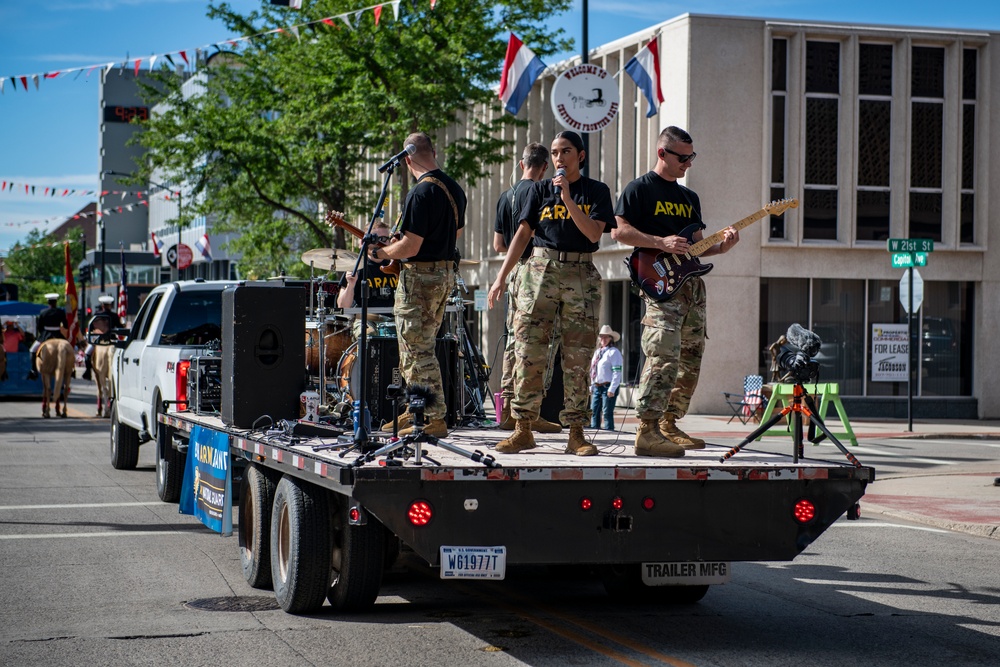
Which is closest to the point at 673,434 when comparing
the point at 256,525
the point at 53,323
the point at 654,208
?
the point at 654,208

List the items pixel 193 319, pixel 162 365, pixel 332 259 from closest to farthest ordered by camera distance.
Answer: pixel 162 365
pixel 332 259
pixel 193 319

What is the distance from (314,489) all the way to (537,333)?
1.64 m

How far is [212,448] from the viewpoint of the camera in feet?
30.8

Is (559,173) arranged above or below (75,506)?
above

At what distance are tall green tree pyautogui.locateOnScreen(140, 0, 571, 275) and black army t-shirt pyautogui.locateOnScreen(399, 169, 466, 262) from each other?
21907 mm

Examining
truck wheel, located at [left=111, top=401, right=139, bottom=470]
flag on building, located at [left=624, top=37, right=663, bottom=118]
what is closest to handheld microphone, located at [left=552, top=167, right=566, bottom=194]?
truck wheel, located at [left=111, top=401, right=139, bottom=470]

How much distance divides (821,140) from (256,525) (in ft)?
80.3

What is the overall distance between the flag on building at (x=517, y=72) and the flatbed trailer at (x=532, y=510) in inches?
640

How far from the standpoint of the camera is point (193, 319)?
14.1m

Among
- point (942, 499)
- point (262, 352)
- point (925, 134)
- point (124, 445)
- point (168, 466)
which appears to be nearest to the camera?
point (262, 352)

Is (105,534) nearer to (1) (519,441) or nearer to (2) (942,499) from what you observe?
(1) (519,441)

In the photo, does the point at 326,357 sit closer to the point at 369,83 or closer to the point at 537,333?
the point at 537,333

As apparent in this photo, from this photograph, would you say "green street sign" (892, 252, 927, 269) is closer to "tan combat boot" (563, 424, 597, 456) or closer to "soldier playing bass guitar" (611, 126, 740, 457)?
"soldier playing bass guitar" (611, 126, 740, 457)

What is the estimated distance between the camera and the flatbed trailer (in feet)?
21.2
